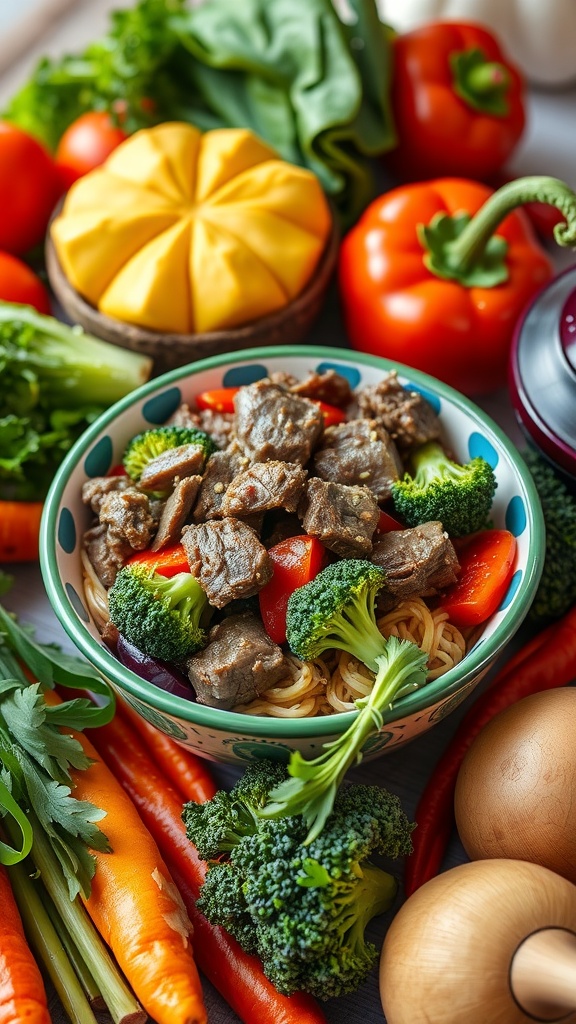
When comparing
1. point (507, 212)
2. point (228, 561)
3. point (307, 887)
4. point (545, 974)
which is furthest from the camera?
point (507, 212)

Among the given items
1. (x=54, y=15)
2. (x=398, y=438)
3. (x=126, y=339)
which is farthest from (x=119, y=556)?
(x=54, y=15)

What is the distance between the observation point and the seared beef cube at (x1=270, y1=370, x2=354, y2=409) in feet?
7.75

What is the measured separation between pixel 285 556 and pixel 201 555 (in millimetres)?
189

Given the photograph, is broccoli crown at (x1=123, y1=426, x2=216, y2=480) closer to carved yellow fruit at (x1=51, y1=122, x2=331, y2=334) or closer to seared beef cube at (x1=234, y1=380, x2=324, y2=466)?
seared beef cube at (x1=234, y1=380, x2=324, y2=466)

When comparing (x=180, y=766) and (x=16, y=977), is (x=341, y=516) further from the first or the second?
(x=16, y=977)

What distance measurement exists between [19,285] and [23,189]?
437mm

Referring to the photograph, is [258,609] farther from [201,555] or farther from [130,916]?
[130,916]

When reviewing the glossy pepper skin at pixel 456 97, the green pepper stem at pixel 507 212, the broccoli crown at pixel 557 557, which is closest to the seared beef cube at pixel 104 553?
the broccoli crown at pixel 557 557

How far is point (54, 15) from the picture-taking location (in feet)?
13.9

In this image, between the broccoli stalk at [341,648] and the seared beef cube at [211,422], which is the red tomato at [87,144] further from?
the broccoli stalk at [341,648]

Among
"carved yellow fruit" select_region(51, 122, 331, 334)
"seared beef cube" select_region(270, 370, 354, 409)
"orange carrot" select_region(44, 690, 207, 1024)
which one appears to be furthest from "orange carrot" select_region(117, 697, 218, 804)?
"carved yellow fruit" select_region(51, 122, 331, 334)

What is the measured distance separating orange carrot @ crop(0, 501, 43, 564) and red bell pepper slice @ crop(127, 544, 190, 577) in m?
0.69

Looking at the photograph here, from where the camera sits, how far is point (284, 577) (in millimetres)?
2006

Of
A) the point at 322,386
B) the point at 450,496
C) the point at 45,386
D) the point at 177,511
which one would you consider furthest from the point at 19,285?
the point at 450,496
